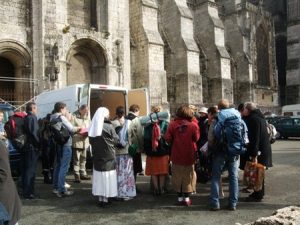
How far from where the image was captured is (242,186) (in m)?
7.87

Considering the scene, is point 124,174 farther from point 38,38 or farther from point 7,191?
point 38,38

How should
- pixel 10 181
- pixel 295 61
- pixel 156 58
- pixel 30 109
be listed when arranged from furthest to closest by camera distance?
pixel 295 61
pixel 156 58
pixel 30 109
pixel 10 181

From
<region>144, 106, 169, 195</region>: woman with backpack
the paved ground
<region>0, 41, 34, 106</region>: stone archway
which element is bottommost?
the paved ground

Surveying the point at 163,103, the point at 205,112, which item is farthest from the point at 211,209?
the point at 163,103

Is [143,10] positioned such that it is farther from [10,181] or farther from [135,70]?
[10,181]

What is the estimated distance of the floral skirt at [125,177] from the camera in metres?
6.65

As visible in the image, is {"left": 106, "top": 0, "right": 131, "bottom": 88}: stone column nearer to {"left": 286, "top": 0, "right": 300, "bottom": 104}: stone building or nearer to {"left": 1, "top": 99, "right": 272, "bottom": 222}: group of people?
{"left": 1, "top": 99, "right": 272, "bottom": 222}: group of people

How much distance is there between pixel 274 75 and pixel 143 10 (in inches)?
732

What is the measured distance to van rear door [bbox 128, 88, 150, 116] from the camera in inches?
468

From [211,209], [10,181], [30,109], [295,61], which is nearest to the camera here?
[10,181]

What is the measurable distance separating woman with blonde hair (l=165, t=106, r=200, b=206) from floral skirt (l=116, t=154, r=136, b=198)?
849 mm

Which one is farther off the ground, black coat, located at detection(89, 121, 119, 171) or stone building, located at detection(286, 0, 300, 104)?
stone building, located at detection(286, 0, 300, 104)

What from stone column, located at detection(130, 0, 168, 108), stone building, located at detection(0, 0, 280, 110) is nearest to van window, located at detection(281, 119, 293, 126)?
stone building, located at detection(0, 0, 280, 110)

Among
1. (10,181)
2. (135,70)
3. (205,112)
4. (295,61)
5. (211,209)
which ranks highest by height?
(295,61)
